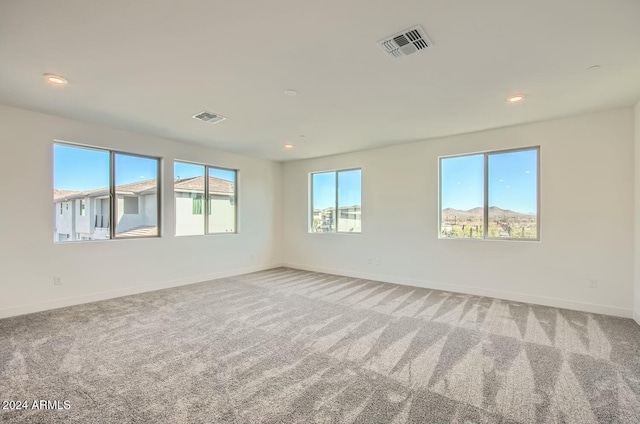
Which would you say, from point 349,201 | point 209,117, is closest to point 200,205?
point 209,117

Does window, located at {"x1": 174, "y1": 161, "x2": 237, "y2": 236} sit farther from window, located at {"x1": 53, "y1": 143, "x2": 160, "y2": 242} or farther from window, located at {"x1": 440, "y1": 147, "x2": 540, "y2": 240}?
window, located at {"x1": 440, "y1": 147, "x2": 540, "y2": 240}

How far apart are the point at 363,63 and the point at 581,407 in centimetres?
315

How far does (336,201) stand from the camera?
695 centimetres

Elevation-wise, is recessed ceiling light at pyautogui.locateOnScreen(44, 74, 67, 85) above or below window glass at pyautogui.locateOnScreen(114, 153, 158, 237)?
above

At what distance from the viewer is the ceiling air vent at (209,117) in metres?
4.11

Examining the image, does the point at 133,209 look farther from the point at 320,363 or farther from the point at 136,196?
the point at 320,363

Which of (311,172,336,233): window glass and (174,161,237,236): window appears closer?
(174,161,237,236): window

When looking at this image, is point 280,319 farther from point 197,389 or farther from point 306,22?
point 306,22

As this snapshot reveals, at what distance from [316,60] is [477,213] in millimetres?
3918

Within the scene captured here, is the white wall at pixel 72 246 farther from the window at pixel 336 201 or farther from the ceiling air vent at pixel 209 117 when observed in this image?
the window at pixel 336 201

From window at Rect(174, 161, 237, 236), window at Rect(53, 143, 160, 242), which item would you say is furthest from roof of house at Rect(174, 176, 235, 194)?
window at Rect(53, 143, 160, 242)

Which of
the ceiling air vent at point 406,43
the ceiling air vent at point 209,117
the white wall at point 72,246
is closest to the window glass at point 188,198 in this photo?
the white wall at point 72,246

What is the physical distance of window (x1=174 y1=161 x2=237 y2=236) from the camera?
5.84m

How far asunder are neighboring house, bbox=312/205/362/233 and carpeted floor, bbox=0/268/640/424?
2467 mm
